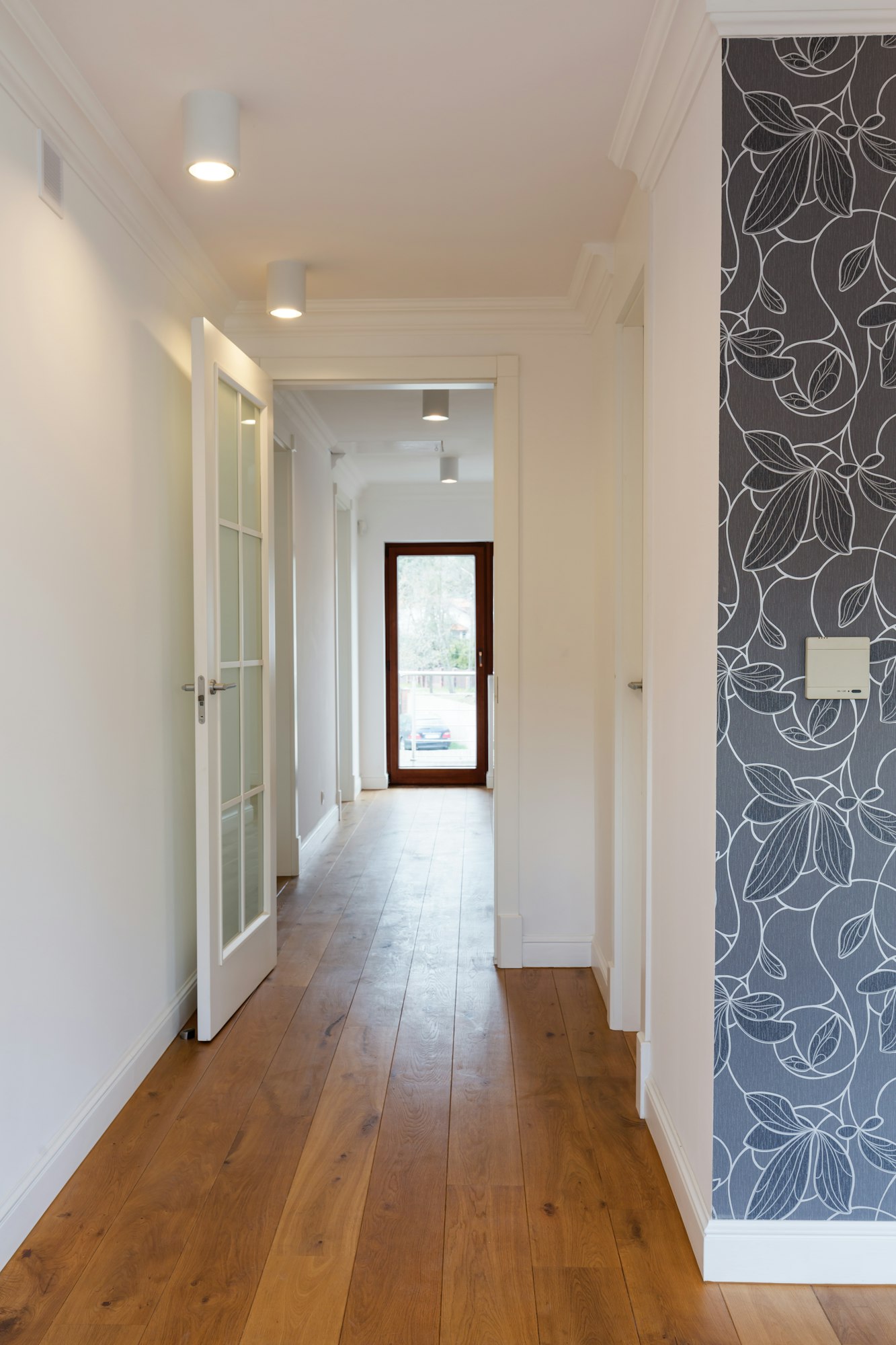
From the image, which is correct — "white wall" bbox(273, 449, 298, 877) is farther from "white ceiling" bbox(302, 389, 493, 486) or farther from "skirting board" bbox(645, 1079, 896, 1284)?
"skirting board" bbox(645, 1079, 896, 1284)

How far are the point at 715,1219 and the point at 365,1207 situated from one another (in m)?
0.74

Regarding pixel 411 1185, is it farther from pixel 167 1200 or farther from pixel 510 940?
pixel 510 940

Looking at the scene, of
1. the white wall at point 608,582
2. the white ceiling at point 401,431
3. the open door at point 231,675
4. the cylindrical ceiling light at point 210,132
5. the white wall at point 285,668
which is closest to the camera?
the cylindrical ceiling light at point 210,132

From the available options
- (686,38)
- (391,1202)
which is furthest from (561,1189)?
(686,38)

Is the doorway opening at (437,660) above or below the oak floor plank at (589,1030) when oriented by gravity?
above

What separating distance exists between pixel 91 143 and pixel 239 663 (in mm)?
1544

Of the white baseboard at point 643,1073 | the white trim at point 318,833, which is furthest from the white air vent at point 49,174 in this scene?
the white trim at point 318,833

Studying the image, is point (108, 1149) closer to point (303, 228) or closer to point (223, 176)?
point (223, 176)

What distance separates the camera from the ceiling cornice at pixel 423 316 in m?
3.54

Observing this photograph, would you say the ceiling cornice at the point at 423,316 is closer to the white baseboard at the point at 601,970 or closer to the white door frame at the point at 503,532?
the white door frame at the point at 503,532

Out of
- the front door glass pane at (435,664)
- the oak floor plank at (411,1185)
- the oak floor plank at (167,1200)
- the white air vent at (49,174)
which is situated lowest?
the oak floor plank at (411,1185)

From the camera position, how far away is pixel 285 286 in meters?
3.18

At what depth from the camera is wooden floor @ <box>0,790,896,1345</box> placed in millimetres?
1720

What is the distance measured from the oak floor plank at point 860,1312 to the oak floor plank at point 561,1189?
362 millimetres
